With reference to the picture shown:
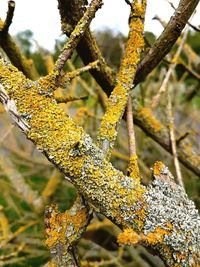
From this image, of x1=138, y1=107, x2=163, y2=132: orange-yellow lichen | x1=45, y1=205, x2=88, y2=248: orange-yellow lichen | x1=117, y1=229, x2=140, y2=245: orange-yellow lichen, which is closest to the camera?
x1=117, y1=229, x2=140, y2=245: orange-yellow lichen

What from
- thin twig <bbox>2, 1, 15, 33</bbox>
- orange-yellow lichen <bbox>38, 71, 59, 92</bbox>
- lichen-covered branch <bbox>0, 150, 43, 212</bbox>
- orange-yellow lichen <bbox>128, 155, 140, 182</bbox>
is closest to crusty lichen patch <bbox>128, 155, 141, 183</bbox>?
orange-yellow lichen <bbox>128, 155, 140, 182</bbox>

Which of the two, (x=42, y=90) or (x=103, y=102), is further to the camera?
(x=103, y=102)

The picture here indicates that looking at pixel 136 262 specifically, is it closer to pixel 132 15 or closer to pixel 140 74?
pixel 140 74

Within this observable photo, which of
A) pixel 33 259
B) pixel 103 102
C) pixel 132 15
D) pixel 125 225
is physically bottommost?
pixel 33 259

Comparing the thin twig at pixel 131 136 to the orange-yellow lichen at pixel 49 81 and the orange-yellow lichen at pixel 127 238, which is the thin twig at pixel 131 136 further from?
the orange-yellow lichen at pixel 127 238

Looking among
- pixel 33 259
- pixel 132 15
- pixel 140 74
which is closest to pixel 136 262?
pixel 33 259

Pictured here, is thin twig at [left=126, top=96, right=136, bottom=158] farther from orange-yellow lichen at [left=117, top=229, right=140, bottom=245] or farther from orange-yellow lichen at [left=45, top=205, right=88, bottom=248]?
orange-yellow lichen at [left=117, top=229, right=140, bottom=245]

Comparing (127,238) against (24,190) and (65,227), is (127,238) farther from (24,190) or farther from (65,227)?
(24,190)
